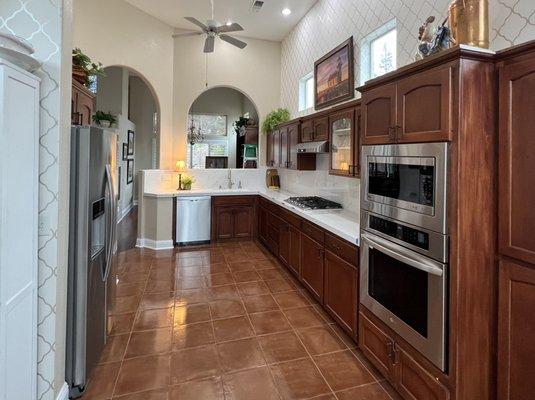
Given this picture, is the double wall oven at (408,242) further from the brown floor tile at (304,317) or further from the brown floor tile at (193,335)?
the brown floor tile at (193,335)

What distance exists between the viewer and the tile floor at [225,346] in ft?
6.93

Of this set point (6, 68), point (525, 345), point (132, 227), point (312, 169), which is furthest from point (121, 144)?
point (525, 345)

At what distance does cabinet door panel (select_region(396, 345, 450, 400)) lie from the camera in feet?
5.48

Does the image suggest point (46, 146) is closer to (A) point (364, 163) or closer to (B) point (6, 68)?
(B) point (6, 68)

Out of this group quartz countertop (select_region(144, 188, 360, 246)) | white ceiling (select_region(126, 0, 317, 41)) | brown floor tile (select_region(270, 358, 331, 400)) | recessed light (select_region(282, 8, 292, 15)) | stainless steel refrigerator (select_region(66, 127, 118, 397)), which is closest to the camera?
stainless steel refrigerator (select_region(66, 127, 118, 397))

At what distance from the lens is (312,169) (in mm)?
4652

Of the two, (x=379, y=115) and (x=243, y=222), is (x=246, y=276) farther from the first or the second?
(x=379, y=115)

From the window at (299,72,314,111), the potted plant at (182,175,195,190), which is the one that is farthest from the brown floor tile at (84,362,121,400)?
the window at (299,72,314,111)

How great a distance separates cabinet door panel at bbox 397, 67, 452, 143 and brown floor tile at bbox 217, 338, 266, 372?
6.21ft

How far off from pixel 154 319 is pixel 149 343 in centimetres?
42

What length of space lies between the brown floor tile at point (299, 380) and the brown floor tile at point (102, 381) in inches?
43.5

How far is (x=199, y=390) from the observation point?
2.10 m

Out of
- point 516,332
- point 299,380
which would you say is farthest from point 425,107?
point 299,380

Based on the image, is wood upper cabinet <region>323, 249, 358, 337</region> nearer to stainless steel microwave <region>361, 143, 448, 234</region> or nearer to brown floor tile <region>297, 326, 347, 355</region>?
brown floor tile <region>297, 326, 347, 355</region>
